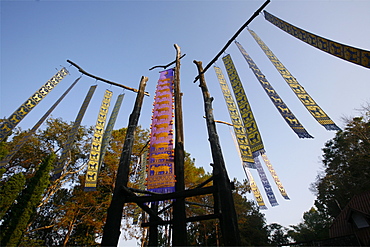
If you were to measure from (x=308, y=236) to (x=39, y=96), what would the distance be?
42.2 m

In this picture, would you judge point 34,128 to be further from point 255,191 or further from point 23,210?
point 255,191

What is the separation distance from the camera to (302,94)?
5.43 m

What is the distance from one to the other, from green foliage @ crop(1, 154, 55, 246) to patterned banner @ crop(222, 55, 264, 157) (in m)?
11.5

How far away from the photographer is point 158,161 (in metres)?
5.07

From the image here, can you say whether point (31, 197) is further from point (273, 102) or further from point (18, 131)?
point (273, 102)

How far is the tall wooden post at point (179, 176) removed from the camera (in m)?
3.96

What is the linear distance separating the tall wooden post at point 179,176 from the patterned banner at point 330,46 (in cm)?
368

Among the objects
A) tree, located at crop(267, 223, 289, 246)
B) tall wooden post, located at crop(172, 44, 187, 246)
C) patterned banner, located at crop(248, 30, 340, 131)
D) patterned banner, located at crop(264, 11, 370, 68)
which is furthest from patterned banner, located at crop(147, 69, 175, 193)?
tree, located at crop(267, 223, 289, 246)

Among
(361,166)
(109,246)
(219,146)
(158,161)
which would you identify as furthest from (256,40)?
(361,166)

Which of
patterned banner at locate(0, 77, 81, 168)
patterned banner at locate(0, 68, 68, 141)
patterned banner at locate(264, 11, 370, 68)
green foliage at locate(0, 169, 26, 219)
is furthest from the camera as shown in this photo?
green foliage at locate(0, 169, 26, 219)

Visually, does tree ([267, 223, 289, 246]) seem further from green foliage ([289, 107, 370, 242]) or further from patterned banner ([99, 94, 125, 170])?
patterned banner ([99, 94, 125, 170])

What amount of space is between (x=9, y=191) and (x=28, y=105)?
20.7 feet

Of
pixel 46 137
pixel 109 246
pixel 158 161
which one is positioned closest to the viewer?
pixel 109 246

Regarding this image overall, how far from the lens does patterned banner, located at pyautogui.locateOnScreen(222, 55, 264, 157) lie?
566 cm
